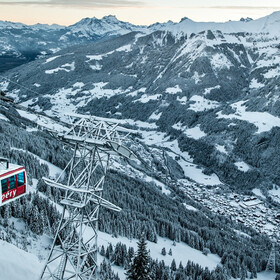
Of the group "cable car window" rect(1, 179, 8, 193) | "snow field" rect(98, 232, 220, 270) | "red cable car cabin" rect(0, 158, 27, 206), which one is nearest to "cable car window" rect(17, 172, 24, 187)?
"red cable car cabin" rect(0, 158, 27, 206)

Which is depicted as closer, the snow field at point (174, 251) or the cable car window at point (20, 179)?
the cable car window at point (20, 179)

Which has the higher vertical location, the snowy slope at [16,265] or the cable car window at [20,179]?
the cable car window at [20,179]

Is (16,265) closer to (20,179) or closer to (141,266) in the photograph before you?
(20,179)

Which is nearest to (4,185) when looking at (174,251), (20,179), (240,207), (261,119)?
(20,179)

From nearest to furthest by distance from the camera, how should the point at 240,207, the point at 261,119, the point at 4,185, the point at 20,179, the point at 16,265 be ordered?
the point at 4,185
the point at 20,179
the point at 16,265
the point at 240,207
the point at 261,119

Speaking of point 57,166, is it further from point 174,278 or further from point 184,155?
point 184,155

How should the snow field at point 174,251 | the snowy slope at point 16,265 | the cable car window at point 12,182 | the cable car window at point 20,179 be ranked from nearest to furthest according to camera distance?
the cable car window at point 12,182
the cable car window at point 20,179
the snowy slope at point 16,265
the snow field at point 174,251

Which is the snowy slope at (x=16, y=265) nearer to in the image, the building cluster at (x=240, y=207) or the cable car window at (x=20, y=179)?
the cable car window at (x=20, y=179)

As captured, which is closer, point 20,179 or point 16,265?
point 20,179

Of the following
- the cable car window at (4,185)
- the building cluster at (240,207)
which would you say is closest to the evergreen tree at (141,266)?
the cable car window at (4,185)
